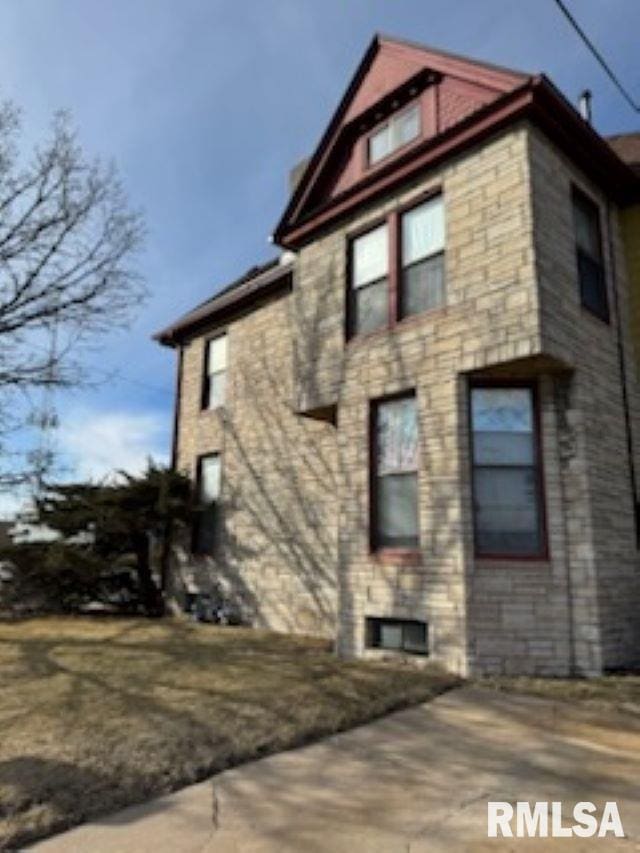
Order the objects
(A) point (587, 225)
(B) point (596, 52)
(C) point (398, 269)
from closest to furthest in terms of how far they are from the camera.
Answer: (B) point (596, 52), (A) point (587, 225), (C) point (398, 269)

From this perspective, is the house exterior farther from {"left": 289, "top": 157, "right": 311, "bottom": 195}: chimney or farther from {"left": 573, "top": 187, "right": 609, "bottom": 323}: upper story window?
{"left": 289, "top": 157, "right": 311, "bottom": 195}: chimney

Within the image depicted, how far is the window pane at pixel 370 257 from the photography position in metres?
9.33

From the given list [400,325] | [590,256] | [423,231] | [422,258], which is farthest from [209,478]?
[590,256]

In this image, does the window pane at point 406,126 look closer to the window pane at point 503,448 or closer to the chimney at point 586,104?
the chimney at point 586,104

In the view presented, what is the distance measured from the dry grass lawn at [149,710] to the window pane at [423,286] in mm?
4301

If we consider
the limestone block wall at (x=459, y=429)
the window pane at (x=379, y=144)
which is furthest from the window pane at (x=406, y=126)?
the limestone block wall at (x=459, y=429)

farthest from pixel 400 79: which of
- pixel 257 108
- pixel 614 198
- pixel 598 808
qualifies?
pixel 598 808

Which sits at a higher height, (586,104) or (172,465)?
(586,104)

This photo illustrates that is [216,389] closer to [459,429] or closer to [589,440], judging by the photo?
[459,429]

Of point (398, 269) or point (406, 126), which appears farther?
point (406, 126)

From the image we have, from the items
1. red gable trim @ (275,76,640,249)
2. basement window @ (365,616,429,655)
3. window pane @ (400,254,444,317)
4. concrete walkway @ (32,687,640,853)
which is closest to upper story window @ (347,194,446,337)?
window pane @ (400,254,444,317)

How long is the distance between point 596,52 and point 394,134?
360 centimetres

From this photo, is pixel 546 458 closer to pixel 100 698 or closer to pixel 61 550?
pixel 100 698

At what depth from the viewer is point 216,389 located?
45.1ft
